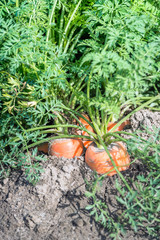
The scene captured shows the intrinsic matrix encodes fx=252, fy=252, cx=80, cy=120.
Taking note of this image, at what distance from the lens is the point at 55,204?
1.47 m

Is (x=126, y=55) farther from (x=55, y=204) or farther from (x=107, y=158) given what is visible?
(x=55, y=204)

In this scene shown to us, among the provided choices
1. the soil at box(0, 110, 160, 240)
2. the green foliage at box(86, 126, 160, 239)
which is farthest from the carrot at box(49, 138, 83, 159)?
the green foliage at box(86, 126, 160, 239)

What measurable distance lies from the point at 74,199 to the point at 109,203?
0.67 feet

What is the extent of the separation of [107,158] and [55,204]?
1.36 feet

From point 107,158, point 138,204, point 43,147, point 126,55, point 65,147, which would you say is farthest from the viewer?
point 43,147

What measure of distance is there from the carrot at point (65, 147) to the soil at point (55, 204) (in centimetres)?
5

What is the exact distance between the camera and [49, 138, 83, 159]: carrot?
169 centimetres

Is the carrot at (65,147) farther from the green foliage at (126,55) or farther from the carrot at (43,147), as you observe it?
the green foliage at (126,55)

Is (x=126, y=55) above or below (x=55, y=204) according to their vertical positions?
above

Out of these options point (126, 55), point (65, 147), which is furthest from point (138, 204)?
point (126, 55)

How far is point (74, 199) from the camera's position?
1477 millimetres

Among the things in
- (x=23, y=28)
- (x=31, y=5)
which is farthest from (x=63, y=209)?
(x=31, y=5)

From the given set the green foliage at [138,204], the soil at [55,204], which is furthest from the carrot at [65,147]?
the green foliage at [138,204]

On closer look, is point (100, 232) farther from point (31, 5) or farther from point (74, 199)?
point (31, 5)
